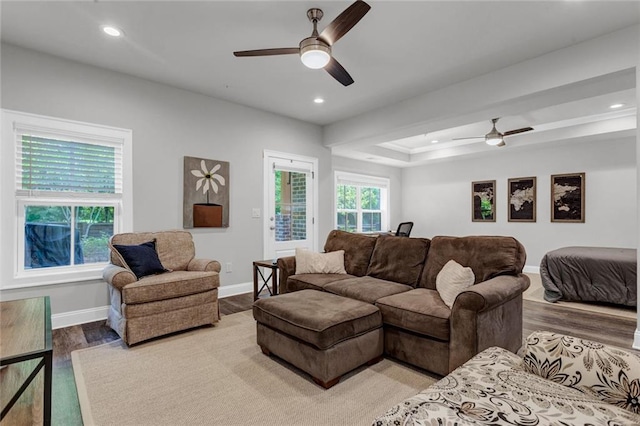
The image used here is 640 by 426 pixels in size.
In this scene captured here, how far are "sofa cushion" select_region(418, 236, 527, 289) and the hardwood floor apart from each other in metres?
0.99

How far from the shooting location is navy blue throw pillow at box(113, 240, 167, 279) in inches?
118

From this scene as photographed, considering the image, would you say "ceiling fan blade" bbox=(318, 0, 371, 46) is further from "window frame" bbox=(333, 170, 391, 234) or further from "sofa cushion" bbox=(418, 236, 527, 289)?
"window frame" bbox=(333, 170, 391, 234)

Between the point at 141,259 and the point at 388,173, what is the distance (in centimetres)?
651

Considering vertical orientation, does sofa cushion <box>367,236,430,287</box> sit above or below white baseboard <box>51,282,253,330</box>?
above

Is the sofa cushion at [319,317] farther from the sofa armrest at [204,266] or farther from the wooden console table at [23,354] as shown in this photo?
the wooden console table at [23,354]

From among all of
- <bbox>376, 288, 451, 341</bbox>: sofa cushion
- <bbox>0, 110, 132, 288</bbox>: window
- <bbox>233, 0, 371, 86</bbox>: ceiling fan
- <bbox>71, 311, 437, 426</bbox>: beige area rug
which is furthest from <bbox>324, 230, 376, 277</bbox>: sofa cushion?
<bbox>0, 110, 132, 288</bbox>: window

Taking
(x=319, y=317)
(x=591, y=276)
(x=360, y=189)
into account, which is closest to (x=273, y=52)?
(x=319, y=317)

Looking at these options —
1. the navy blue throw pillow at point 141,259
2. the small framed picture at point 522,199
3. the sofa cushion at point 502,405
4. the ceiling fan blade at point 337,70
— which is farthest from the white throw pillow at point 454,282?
the small framed picture at point 522,199

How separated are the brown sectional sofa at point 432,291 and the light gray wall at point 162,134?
4.22 ft

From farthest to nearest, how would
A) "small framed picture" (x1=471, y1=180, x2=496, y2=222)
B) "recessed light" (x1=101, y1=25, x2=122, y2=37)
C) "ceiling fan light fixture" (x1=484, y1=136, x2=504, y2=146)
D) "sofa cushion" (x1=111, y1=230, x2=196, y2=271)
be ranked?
"small framed picture" (x1=471, y1=180, x2=496, y2=222) < "ceiling fan light fixture" (x1=484, y1=136, x2=504, y2=146) < "sofa cushion" (x1=111, y1=230, x2=196, y2=271) < "recessed light" (x1=101, y1=25, x2=122, y2=37)

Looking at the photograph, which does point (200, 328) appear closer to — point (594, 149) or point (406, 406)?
point (406, 406)

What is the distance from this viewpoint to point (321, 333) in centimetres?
201

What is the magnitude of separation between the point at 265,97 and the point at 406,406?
404cm

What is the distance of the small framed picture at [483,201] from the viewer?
6.92m
